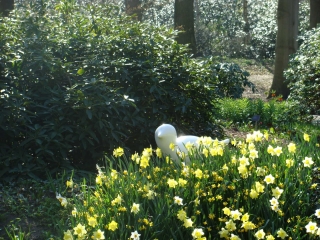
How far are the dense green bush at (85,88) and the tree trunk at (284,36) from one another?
21.2ft

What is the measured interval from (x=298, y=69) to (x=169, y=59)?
3.82m

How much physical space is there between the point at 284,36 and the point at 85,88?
28.1ft

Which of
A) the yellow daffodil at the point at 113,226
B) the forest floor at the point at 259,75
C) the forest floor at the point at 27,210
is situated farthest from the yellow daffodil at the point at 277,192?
the forest floor at the point at 259,75

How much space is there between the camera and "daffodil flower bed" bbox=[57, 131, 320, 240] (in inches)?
132

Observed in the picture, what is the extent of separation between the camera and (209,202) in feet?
12.0

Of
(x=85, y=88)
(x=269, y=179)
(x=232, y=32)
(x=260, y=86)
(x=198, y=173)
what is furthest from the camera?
(x=232, y=32)

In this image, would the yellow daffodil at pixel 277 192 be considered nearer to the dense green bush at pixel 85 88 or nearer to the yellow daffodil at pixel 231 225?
the yellow daffodil at pixel 231 225

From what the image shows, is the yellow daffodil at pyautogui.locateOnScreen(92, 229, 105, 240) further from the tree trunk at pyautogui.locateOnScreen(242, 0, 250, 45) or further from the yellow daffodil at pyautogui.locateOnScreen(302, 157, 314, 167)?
the tree trunk at pyautogui.locateOnScreen(242, 0, 250, 45)

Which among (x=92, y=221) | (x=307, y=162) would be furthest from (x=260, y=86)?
(x=92, y=221)

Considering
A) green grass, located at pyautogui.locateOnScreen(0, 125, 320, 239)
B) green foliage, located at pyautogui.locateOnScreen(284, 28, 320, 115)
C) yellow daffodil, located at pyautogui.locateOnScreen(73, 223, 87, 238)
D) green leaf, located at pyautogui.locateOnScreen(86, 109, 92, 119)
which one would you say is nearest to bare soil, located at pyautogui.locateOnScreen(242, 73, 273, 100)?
green foliage, located at pyautogui.locateOnScreen(284, 28, 320, 115)

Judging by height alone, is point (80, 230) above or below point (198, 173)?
below

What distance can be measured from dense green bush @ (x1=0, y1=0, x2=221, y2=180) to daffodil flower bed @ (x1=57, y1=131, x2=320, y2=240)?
1.55 metres

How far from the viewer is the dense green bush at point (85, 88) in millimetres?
5426

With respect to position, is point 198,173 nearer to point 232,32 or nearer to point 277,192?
point 277,192
